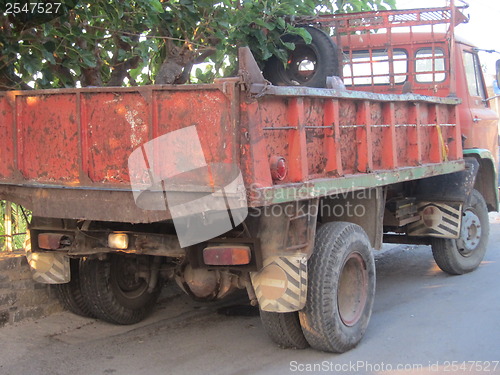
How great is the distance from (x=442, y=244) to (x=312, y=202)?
131 inches

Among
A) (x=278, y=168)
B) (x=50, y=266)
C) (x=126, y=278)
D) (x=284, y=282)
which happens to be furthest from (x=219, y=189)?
(x=126, y=278)

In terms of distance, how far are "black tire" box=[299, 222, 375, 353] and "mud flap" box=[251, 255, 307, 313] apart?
22 cm

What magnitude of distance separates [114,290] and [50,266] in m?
0.61

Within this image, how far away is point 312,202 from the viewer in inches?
155

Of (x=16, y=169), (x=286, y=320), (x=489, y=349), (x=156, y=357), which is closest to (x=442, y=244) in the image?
(x=489, y=349)

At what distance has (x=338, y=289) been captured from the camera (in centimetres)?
441

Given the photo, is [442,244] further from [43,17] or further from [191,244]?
[43,17]

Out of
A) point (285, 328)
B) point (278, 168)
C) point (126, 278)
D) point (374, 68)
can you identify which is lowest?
point (285, 328)

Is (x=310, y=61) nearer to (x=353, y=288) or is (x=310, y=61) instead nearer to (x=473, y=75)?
(x=473, y=75)

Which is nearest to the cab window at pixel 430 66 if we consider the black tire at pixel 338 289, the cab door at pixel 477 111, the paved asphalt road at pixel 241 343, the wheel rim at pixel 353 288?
the cab door at pixel 477 111

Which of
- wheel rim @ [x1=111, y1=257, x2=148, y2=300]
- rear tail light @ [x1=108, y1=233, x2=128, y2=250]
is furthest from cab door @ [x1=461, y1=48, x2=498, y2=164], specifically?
rear tail light @ [x1=108, y1=233, x2=128, y2=250]

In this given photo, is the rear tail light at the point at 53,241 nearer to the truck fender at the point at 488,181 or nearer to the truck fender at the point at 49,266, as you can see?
the truck fender at the point at 49,266

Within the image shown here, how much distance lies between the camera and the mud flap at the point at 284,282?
379 centimetres

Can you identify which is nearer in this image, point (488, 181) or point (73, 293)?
point (73, 293)
